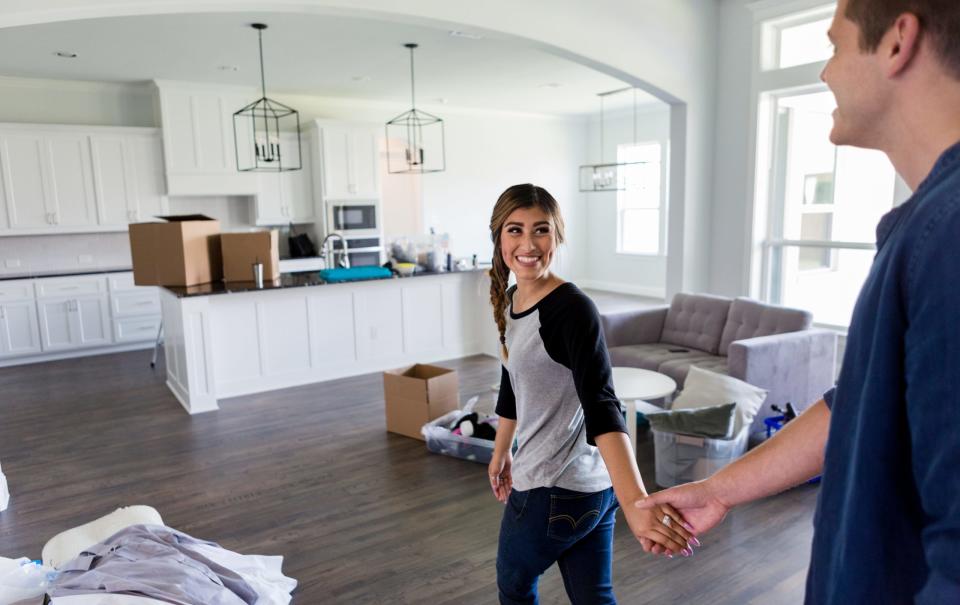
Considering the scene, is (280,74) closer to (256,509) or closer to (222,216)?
(222,216)

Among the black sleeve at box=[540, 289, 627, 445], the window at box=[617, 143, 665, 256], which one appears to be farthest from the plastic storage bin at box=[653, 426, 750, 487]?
the window at box=[617, 143, 665, 256]

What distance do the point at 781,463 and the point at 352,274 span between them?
4968 mm

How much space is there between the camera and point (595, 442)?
1.36 meters

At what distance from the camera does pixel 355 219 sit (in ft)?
27.1

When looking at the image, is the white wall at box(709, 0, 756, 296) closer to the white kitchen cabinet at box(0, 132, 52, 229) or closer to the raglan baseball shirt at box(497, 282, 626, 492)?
the raglan baseball shirt at box(497, 282, 626, 492)

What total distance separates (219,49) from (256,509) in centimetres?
447

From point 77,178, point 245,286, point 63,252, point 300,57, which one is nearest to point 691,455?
point 245,286

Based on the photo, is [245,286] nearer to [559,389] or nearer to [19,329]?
[19,329]

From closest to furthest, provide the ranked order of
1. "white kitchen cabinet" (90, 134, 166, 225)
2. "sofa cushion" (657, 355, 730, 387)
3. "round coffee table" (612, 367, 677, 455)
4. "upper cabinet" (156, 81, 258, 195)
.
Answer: "round coffee table" (612, 367, 677, 455) → "sofa cushion" (657, 355, 730, 387) → "white kitchen cabinet" (90, 134, 166, 225) → "upper cabinet" (156, 81, 258, 195)

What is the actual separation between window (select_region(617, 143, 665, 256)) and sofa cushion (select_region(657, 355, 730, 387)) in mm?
5941

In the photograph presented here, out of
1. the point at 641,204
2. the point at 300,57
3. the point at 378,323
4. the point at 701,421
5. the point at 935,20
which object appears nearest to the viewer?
the point at 935,20

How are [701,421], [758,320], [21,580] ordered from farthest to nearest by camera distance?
[758,320] → [701,421] → [21,580]

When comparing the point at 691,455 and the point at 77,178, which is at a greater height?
the point at 77,178

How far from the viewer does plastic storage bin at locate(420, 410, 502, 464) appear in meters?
3.73
